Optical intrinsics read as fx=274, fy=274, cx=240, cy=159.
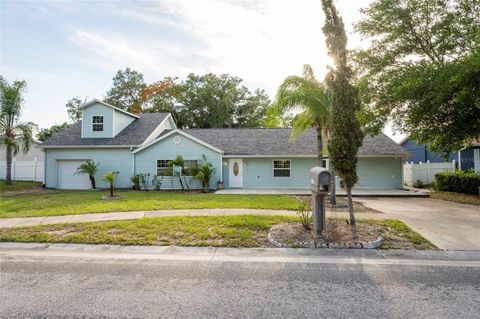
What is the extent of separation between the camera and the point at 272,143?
19.3 meters

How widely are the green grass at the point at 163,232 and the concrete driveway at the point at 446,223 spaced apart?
359 cm

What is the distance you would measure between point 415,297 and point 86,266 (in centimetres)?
529

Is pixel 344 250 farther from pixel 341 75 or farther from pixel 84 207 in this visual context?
pixel 84 207

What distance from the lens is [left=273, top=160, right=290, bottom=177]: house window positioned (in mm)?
18141

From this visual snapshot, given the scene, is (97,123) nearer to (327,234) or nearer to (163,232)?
(163,232)

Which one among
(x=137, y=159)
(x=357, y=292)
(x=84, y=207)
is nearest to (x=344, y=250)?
(x=357, y=292)

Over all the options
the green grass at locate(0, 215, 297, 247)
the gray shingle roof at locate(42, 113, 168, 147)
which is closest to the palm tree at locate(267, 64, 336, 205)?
the green grass at locate(0, 215, 297, 247)

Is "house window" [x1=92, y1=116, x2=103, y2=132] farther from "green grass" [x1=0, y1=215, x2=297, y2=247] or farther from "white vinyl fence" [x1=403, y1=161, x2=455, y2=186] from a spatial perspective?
"white vinyl fence" [x1=403, y1=161, x2=455, y2=186]

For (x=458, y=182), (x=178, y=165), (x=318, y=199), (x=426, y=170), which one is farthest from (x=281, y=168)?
(x=318, y=199)

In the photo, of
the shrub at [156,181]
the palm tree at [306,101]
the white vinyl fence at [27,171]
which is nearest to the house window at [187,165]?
the shrub at [156,181]

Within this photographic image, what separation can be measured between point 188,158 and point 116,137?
18.2 feet

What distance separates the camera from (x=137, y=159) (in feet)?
59.3

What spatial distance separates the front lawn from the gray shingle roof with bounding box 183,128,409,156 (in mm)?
10153

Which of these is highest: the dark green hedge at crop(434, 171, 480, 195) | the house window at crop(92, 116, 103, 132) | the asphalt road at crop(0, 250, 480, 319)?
the house window at crop(92, 116, 103, 132)
